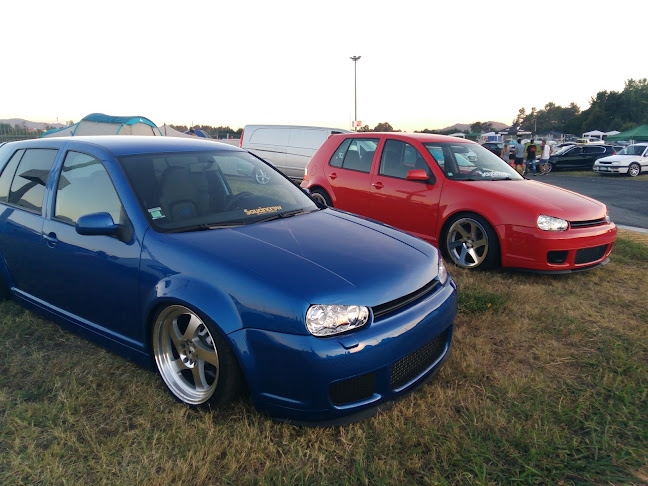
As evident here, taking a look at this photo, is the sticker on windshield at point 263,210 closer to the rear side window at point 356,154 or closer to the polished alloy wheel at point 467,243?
the polished alloy wheel at point 467,243

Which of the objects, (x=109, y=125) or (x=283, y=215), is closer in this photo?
(x=283, y=215)

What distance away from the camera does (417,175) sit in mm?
5027

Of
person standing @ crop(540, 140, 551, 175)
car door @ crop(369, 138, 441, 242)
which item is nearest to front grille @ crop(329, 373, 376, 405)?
car door @ crop(369, 138, 441, 242)

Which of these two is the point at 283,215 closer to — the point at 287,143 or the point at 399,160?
the point at 399,160

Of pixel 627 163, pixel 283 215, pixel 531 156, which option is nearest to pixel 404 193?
pixel 283 215

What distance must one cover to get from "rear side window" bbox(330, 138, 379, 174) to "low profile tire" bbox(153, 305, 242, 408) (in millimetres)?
3843

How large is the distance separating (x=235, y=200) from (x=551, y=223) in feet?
10.3

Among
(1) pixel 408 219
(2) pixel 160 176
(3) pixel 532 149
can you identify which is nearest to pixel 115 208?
Result: (2) pixel 160 176

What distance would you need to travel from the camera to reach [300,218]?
2990 millimetres

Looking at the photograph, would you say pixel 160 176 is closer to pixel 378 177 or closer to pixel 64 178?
pixel 64 178

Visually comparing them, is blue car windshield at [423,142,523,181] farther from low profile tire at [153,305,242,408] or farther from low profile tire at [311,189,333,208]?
low profile tire at [153,305,242,408]

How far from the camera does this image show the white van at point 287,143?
12.7 metres

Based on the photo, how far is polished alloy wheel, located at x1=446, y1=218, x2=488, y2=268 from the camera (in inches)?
185

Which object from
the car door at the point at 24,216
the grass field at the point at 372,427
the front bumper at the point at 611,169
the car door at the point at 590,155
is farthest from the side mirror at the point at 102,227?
the car door at the point at 590,155
